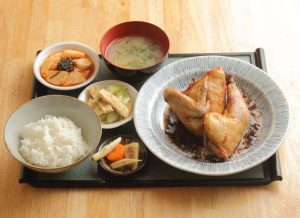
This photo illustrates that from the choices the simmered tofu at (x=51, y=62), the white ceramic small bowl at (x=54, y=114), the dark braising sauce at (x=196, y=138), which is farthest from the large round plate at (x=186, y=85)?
the simmered tofu at (x=51, y=62)

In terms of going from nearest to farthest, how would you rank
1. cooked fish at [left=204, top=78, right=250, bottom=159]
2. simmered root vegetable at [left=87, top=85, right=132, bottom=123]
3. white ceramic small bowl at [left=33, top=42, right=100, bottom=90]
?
cooked fish at [left=204, top=78, right=250, bottom=159] → simmered root vegetable at [left=87, top=85, right=132, bottom=123] → white ceramic small bowl at [left=33, top=42, right=100, bottom=90]

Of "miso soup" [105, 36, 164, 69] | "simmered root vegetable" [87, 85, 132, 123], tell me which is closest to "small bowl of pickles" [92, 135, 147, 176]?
"simmered root vegetable" [87, 85, 132, 123]

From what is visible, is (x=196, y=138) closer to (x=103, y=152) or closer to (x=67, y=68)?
(x=103, y=152)

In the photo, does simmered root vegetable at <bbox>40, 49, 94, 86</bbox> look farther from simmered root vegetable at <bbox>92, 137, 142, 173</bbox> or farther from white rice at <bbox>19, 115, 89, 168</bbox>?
simmered root vegetable at <bbox>92, 137, 142, 173</bbox>

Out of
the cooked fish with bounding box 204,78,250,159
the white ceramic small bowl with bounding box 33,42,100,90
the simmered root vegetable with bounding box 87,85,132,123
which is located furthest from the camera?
the white ceramic small bowl with bounding box 33,42,100,90

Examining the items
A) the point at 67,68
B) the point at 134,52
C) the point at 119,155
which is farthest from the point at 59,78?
the point at 119,155

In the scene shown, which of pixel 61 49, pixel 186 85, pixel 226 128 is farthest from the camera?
pixel 61 49
